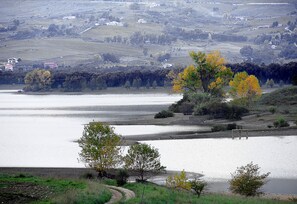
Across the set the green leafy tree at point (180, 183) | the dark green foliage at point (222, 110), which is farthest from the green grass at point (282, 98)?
the green leafy tree at point (180, 183)

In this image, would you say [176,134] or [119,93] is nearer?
[176,134]

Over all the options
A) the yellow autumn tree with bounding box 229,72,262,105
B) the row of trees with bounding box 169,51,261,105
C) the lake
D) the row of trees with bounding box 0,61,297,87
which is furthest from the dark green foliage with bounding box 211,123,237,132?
the row of trees with bounding box 0,61,297,87

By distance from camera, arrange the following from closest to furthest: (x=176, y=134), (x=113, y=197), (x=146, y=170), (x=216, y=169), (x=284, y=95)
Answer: (x=113, y=197)
(x=146, y=170)
(x=216, y=169)
(x=176, y=134)
(x=284, y=95)

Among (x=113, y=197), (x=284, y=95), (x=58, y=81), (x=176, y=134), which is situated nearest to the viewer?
(x=113, y=197)

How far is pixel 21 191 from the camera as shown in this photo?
31.9 metres

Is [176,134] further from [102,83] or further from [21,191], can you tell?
[102,83]

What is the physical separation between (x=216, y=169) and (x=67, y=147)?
18.4 meters

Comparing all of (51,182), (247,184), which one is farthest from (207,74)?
(51,182)

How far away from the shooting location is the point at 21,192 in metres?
31.5

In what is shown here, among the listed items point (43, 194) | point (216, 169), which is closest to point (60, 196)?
point (43, 194)

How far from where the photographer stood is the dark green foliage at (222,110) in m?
81.8

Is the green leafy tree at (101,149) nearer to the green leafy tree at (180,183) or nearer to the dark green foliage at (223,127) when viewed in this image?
the green leafy tree at (180,183)

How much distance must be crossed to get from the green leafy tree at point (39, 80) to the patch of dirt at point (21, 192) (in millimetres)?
125787

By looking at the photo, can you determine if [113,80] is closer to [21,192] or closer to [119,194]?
[119,194]
